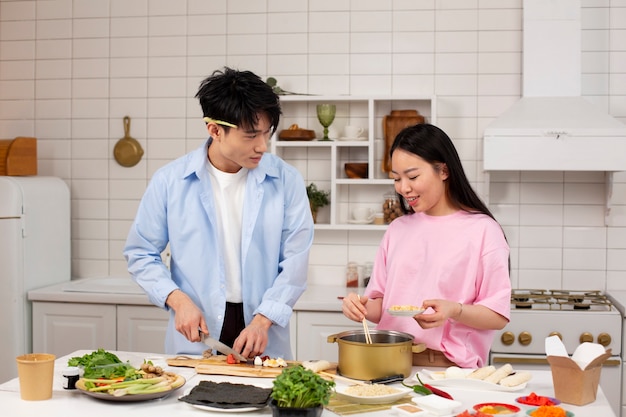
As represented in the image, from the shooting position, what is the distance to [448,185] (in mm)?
2521

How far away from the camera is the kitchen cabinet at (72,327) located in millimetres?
4043

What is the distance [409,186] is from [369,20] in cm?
213

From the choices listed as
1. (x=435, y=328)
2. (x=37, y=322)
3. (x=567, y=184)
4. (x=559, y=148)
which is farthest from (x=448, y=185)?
(x=37, y=322)

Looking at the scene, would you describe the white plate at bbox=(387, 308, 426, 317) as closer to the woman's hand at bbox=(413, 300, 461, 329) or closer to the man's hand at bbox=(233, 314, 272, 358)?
the woman's hand at bbox=(413, 300, 461, 329)

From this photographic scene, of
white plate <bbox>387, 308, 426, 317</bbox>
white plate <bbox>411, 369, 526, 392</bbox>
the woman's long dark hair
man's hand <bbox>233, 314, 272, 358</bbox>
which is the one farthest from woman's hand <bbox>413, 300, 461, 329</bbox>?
man's hand <bbox>233, 314, 272, 358</bbox>

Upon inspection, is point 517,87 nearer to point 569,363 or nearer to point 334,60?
point 334,60

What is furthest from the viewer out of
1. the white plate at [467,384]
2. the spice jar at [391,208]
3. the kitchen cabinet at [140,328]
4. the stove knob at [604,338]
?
the spice jar at [391,208]

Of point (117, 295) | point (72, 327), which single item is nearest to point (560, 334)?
point (117, 295)

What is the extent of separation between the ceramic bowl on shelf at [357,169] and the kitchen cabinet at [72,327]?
147 centimetres

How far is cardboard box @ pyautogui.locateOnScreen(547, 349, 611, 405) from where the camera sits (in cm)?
199

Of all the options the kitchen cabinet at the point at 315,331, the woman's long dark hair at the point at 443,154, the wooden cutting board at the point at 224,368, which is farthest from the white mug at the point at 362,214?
the wooden cutting board at the point at 224,368

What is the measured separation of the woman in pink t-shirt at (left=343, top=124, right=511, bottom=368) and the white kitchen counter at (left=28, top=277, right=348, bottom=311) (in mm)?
1259

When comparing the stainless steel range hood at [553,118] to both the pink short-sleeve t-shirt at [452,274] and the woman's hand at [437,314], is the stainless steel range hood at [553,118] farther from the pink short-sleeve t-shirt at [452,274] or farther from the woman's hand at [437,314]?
the woman's hand at [437,314]

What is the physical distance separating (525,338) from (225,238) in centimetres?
175
